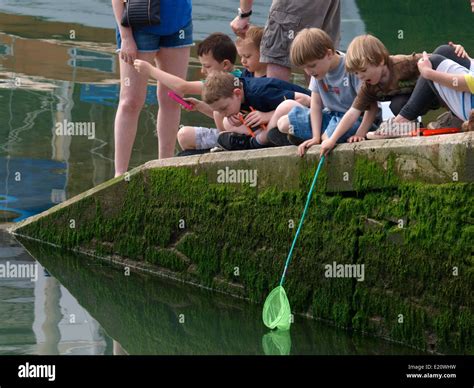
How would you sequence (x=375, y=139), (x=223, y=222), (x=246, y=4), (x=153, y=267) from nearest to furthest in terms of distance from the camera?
(x=375, y=139), (x=223, y=222), (x=153, y=267), (x=246, y=4)

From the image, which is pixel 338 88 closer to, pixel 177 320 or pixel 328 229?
pixel 328 229

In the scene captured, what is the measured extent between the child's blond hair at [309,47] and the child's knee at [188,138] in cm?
159

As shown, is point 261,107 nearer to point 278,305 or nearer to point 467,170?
point 278,305

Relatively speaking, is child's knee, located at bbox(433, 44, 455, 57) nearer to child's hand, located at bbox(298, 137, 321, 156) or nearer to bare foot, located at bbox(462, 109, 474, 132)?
bare foot, located at bbox(462, 109, 474, 132)

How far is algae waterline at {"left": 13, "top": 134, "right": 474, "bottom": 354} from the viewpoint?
6.73 meters

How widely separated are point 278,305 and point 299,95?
59.8 inches

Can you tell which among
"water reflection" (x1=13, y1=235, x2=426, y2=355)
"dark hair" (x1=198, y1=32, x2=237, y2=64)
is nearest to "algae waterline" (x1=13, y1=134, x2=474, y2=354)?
"water reflection" (x1=13, y1=235, x2=426, y2=355)

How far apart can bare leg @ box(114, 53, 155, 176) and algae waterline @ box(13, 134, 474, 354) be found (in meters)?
0.39

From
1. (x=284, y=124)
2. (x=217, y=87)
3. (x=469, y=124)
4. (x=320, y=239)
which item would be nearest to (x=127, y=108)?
(x=217, y=87)

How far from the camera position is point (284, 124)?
7984mm

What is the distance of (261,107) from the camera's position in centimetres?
845
